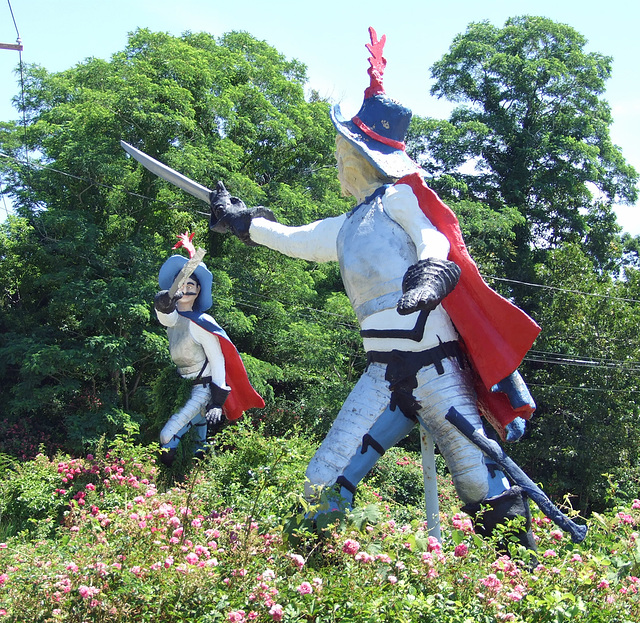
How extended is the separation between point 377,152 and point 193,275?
3.12m

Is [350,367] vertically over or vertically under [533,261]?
under

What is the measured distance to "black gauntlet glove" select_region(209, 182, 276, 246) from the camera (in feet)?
15.2

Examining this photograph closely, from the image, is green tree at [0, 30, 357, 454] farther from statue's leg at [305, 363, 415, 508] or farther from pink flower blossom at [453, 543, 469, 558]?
pink flower blossom at [453, 543, 469, 558]

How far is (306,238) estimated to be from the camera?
427 centimetres

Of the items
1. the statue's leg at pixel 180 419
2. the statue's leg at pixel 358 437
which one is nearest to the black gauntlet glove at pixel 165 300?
the statue's leg at pixel 180 419

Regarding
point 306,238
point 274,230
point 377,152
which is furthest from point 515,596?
point 274,230

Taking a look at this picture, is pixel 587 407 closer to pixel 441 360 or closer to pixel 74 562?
pixel 441 360

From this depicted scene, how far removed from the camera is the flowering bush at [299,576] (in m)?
2.57

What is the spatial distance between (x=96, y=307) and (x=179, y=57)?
182 inches

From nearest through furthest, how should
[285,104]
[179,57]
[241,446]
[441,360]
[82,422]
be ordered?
[441,360] → [241,446] → [82,422] → [179,57] → [285,104]

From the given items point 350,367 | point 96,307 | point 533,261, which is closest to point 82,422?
point 96,307

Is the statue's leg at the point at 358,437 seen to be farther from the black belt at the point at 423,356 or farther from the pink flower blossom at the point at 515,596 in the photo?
the pink flower blossom at the point at 515,596

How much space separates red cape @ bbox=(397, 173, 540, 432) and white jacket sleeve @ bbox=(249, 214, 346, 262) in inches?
22.0

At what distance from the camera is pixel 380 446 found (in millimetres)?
3682
